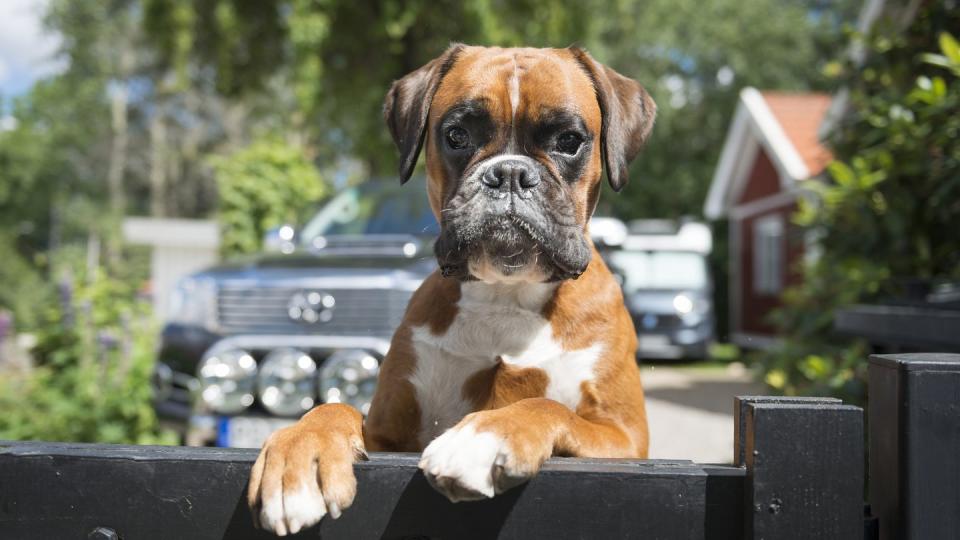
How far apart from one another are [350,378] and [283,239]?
140cm

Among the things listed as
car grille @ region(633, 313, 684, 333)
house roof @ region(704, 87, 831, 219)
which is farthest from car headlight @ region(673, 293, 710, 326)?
house roof @ region(704, 87, 831, 219)

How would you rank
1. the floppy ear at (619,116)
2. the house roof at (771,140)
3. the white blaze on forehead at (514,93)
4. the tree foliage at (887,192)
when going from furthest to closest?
the house roof at (771,140)
the tree foliage at (887,192)
the floppy ear at (619,116)
the white blaze on forehead at (514,93)

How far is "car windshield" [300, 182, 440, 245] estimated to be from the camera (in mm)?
A: 5156

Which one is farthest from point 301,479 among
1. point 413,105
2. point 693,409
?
point 693,409

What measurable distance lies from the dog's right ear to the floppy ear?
384mm

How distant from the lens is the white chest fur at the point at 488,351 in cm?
196

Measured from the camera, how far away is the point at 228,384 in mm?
4344

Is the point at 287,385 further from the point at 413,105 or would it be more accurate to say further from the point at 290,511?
the point at 290,511

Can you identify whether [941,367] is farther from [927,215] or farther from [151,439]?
[151,439]

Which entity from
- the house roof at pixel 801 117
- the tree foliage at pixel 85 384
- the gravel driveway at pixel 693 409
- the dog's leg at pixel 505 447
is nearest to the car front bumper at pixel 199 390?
the tree foliage at pixel 85 384

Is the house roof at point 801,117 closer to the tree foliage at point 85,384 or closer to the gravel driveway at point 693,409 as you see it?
the gravel driveway at point 693,409

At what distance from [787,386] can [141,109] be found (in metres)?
45.9

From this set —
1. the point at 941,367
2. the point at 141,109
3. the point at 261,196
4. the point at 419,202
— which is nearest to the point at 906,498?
the point at 941,367

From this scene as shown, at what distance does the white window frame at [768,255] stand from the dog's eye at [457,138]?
659 inches
